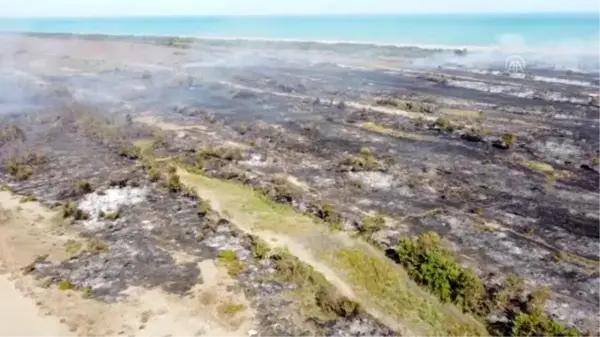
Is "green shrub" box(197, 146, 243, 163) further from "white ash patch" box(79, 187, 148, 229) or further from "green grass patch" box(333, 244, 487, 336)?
"green grass patch" box(333, 244, 487, 336)

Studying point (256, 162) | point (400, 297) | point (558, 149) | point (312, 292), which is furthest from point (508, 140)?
point (312, 292)

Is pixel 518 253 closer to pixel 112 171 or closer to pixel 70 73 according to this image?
pixel 112 171

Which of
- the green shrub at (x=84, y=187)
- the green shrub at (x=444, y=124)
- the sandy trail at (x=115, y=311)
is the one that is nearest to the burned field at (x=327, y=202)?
the green shrub at (x=84, y=187)

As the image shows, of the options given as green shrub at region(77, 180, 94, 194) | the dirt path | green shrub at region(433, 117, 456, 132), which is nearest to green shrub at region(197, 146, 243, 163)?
the dirt path

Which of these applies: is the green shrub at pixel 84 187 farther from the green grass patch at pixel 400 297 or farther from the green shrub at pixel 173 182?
the green grass patch at pixel 400 297

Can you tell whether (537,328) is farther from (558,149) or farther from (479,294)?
(558,149)

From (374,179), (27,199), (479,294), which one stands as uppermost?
(374,179)
